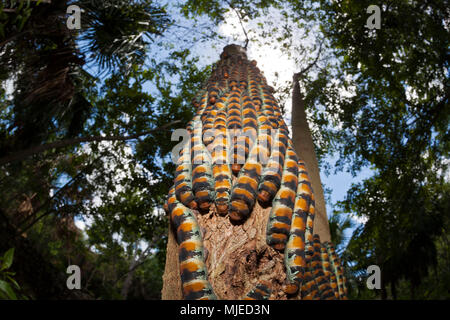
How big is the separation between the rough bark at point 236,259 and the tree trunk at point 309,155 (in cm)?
221

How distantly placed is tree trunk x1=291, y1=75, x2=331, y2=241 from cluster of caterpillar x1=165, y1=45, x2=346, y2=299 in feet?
4.39

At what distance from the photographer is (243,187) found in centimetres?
162

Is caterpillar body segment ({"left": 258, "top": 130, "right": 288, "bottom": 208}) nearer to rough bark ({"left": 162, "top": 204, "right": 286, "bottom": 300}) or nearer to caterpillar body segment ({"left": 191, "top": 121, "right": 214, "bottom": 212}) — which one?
rough bark ({"left": 162, "top": 204, "right": 286, "bottom": 300})

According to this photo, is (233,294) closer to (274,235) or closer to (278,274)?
(278,274)

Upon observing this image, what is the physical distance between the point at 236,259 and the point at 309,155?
3.21 meters

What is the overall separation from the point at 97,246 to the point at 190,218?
1310cm

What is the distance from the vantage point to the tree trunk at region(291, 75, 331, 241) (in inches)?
145

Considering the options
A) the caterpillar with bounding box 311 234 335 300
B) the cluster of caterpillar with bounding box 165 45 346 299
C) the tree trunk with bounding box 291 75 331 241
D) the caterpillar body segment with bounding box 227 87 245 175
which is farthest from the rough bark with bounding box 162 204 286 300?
the tree trunk with bounding box 291 75 331 241

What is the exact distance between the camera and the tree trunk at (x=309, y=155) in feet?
12.1

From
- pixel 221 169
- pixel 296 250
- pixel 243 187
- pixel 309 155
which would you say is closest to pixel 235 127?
pixel 221 169

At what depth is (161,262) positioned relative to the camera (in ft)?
29.4

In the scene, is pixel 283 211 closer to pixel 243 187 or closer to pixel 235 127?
pixel 243 187

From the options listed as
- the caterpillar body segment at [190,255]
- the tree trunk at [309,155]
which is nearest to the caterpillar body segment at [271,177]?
the caterpillar body segment at [190,255]
